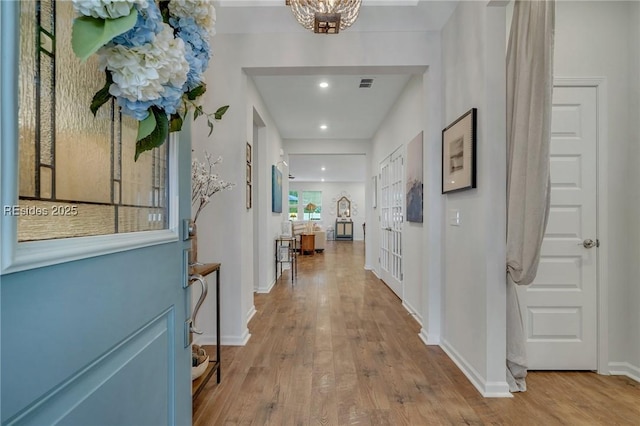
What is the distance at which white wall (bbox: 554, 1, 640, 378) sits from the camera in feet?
7.36

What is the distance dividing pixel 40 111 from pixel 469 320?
8.05ft

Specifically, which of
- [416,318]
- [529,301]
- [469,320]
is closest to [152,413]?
[469,320]

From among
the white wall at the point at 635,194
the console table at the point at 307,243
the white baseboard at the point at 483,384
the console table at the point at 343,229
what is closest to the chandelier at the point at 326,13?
the white wall at the point at 635,194

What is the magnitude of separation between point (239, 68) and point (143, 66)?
2.46m

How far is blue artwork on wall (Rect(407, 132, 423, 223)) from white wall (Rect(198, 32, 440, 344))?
0.91 metres

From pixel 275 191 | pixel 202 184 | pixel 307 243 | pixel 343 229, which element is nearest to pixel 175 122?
pixel 202 184

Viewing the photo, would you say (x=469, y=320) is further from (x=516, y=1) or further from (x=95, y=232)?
(x=95, y=232)

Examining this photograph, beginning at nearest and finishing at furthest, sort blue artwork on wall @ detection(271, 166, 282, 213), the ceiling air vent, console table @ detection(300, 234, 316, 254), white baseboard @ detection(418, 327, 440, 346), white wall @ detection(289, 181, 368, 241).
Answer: white baseboard @ detection(418, 327, 440, 346)
the ceiling air vent
blue artwork on wall @ detection(271, 166, 282, 213)
console table @ detection(300, 234, 316, 254)
white wall @ detection(289, 181, 368, 241)

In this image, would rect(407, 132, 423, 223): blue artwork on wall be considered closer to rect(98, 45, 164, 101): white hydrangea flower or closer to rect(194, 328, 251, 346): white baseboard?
rect(194, 328, 251, 346): white baseboard

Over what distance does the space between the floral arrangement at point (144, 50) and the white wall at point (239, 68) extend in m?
2.09

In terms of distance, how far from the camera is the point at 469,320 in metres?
2.21

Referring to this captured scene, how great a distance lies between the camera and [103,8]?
0.50 meters

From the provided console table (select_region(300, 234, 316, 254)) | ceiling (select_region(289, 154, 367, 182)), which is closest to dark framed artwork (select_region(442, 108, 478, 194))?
ceiling (select_region(289, 154, 367, 182))

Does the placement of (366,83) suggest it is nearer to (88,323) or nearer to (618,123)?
(618,123)
